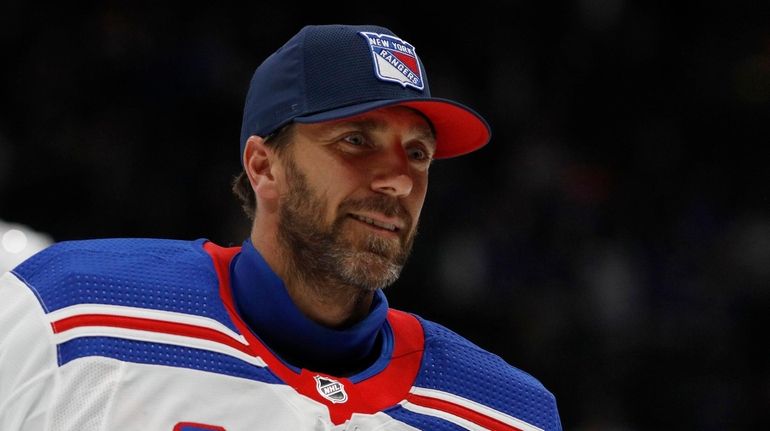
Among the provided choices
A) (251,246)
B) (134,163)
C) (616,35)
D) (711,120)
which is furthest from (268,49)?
(251,246)

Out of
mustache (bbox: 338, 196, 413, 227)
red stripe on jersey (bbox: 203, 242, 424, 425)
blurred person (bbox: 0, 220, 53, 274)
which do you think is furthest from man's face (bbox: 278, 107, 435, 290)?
blurred person (bbox: 0, 220, 53, 274)

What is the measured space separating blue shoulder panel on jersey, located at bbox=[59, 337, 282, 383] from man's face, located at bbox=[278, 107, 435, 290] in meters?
0.25

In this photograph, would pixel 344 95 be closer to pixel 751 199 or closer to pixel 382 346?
pixel 382 346

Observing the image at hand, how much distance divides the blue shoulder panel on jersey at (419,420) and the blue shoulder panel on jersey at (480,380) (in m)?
0.07

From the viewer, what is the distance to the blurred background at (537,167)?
6.11 m

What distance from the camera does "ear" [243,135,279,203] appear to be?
2.49m

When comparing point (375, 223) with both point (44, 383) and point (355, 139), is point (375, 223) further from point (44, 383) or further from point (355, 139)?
point (44, 383)

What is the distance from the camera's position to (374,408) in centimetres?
237

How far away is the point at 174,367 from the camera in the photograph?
220cm

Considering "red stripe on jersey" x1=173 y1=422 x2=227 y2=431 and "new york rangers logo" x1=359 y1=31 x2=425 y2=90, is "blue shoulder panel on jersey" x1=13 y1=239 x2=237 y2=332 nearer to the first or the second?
"red stripe on jersey" x1=173 y1=422 x2=227 y2=431

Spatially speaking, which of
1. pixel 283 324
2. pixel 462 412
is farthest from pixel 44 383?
pixel 462 412

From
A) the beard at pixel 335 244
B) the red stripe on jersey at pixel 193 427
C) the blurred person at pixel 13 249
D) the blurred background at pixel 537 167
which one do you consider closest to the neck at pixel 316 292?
the beard at pixel 335 244

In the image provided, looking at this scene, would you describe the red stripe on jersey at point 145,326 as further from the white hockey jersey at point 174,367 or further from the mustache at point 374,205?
the mustache at point 374,205

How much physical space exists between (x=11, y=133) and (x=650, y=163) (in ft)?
12.1
